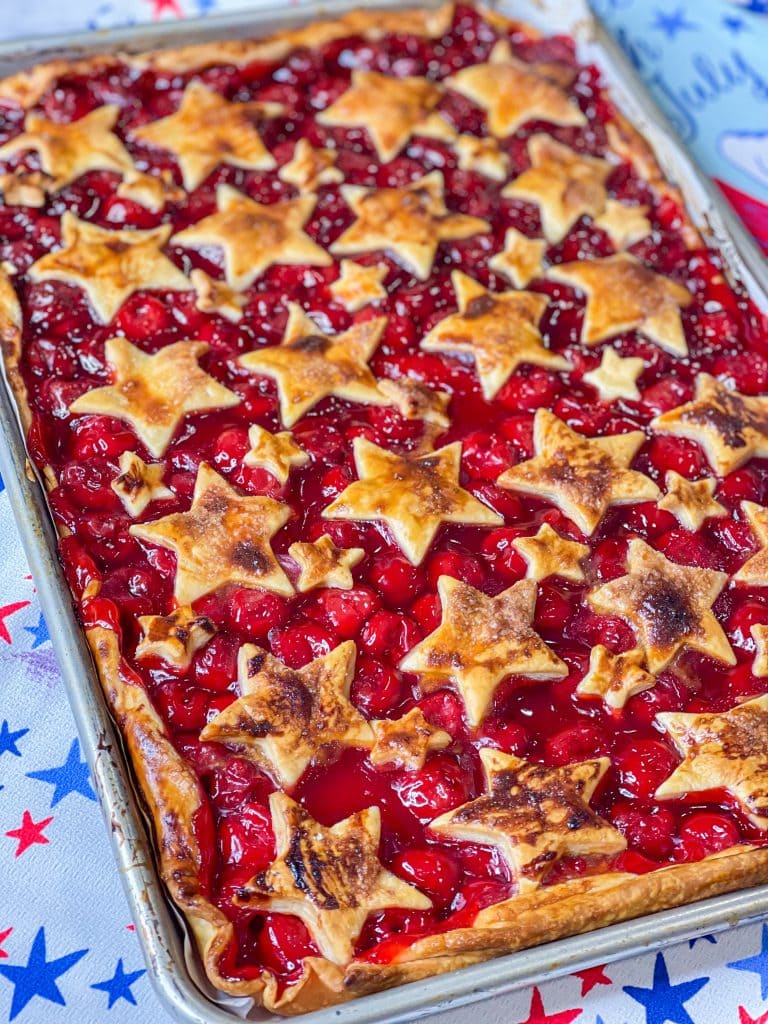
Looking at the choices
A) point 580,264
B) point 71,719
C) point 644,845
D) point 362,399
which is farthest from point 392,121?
point 644,845

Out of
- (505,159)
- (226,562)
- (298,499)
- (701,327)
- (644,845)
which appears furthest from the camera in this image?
(505,159)

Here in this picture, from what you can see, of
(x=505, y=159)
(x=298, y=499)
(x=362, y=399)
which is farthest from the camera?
(x=505, y=159)

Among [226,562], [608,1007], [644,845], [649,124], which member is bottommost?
[608,1007]

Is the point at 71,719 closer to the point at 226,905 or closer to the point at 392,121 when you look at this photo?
the point at 226,905

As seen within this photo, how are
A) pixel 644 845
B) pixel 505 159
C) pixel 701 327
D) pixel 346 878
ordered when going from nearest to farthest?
pixel 346 878, pixel 644 845, pixel 701 327, pixel 505 159

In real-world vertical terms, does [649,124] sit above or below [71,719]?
above

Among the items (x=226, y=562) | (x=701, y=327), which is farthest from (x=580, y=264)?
(x=226, y=562)

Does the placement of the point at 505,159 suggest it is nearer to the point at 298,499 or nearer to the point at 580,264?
the point at 580,264

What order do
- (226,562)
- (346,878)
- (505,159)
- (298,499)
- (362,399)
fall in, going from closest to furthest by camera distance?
(346,878)
(226,562)
(298,499)
(362,399)
(505,159)

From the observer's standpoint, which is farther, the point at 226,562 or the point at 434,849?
the point at 226,562
